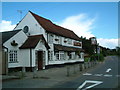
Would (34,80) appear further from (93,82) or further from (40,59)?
(40,59)

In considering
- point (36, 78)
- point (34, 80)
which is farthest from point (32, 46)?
point (34, 80)

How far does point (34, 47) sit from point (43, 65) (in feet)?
10.9

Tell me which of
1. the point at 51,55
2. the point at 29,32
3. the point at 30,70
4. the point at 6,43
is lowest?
the point at 30,70

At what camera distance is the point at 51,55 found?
24.3 meters

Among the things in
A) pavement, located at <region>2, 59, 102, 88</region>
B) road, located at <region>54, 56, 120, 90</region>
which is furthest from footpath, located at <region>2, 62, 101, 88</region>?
road, located at <region>54, 56, 120, 90</region>

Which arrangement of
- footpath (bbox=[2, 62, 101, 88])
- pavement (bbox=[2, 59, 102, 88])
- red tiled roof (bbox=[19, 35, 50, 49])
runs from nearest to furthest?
pavement (bbox=[2, 59, 102, 88])
footpath (bbox=[2, 62, 101, 88])
red tiled roof (bbox=[19, 35, 50, 49])

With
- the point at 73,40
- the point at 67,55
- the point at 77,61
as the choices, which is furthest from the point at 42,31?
the point at 77,61

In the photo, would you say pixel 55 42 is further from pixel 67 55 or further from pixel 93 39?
pixel 93 39

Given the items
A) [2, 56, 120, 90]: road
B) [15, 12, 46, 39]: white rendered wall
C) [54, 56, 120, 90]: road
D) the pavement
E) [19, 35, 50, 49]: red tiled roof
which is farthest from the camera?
[15, 12, 46, 39]: white rendered wall

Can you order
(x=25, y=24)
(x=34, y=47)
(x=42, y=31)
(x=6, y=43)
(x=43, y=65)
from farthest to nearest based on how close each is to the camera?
(x=25, y=24) → (x=42, y=31) → (x=43, y=65) → (x=34, y=47) → (x=6, y=43)

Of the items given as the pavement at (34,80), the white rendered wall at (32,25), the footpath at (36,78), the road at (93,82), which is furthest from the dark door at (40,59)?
the road at (93,82)

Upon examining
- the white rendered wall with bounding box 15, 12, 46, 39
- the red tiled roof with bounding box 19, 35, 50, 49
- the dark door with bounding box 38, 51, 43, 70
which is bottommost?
the dark door with bounding box 38, 51, 43, 70

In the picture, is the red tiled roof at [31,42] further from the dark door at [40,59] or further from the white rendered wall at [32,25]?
the white rendered wall at [32,25]

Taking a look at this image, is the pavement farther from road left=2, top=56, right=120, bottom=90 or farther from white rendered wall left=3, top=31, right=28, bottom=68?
white rendered wall left=3, top=31, right=28, bottom=68
